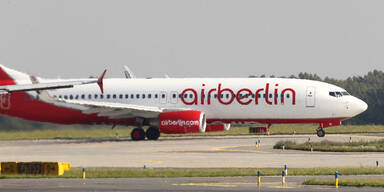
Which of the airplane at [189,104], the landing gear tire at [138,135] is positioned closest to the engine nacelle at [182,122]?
the airplane at [189,104]

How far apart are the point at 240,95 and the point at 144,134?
830 centimetres

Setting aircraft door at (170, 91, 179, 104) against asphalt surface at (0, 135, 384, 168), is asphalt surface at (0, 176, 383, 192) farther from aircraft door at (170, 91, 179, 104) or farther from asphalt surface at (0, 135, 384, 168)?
aircraft door at (170, 91, 179, 104)

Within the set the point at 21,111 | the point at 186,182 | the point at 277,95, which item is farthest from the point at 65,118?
the point at 186,182

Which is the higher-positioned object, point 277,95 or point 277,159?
point 277,95

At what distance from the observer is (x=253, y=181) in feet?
105

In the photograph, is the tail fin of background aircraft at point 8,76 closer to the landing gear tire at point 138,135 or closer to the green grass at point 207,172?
the landing gear tire at point 138,135

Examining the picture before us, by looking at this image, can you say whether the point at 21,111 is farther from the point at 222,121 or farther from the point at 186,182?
the point at 186,182

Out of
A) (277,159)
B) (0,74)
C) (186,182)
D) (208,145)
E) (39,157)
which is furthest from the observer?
(0,74)

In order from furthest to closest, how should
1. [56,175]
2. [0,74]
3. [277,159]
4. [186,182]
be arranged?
1. [0,74]
2. [277,159]
3. [56,175]
4. [186,182]

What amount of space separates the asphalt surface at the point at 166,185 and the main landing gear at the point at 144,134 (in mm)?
30694

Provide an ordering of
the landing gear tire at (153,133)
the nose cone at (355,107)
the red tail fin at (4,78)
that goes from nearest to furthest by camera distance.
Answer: the red tail fin at (4,78), the nose cone at (355,107), the landing gear tire at (153,133)

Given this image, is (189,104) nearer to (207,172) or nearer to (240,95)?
(240,95)

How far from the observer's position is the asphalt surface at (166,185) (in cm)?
2909

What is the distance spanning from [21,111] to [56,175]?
3189cm
